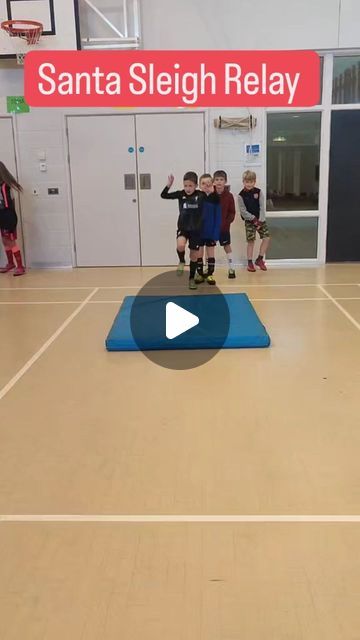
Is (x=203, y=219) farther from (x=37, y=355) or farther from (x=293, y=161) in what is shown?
(x=37, y=355)

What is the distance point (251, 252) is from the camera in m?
7.57

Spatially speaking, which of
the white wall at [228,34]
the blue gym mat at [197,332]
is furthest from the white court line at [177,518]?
the white wall at [228,34]

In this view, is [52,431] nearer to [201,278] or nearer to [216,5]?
[201,278]

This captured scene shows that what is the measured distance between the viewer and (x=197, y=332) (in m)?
4.36

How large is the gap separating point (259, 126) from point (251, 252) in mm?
1685

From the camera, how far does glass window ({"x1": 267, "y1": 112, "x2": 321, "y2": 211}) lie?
764cm

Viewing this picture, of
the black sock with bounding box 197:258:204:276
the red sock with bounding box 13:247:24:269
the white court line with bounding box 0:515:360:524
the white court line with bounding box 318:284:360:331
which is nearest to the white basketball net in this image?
the red sock with bounding box 13:247:24:269

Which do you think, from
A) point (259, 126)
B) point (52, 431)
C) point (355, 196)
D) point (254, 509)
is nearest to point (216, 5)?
point (259, 126)

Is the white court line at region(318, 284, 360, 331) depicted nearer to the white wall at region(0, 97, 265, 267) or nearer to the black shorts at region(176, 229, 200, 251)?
the black shorts at region(176, 229, 200, 251)

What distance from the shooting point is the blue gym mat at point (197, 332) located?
13.8 ft

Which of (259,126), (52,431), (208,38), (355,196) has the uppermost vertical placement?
(208,38)

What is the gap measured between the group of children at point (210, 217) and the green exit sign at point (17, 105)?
2569 mm

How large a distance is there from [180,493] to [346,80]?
681cm

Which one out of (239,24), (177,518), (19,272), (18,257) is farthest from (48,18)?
(177,518)
